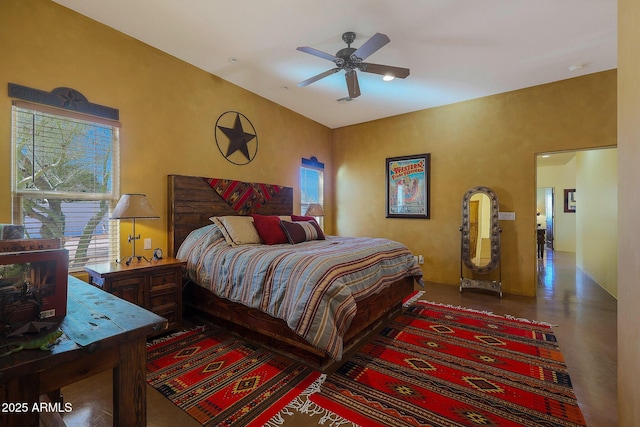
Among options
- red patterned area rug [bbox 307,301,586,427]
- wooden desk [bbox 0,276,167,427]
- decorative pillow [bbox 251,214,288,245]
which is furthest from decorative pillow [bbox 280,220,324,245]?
wooden desk [bbox 0,276,167,427]

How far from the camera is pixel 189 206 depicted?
129 inches

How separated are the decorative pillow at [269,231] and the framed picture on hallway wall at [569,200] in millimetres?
9240

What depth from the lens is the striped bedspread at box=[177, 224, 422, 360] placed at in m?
1.96

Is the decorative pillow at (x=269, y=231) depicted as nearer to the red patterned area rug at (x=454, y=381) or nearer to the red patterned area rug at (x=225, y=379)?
the red patterned area rug at (x=225, y=379)

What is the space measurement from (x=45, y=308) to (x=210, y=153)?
289 cm

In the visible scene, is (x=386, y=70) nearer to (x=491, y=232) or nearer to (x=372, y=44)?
(x=372, y=44)

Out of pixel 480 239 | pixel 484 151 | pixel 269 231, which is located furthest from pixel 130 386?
pixel 484 151

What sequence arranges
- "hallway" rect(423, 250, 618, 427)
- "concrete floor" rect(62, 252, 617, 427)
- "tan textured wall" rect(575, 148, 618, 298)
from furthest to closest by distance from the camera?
"tan textured wall" rect(575, 148, 618, 298) → "hallway" rect(423, 250, 618, 427) → "concrete floor" rect(62, 252, 617, 427)

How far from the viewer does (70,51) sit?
2.47m

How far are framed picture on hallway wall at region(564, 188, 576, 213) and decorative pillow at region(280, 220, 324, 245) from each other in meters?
8.65

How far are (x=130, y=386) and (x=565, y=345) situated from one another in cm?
325

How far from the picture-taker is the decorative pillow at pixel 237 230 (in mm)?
3031

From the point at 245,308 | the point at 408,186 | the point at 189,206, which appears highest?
the point at 408,186

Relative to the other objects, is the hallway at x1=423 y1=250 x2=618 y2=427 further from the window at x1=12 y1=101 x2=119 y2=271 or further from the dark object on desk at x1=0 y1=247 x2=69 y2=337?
the window at x1=12 y1=101 x2=119 y2=271
